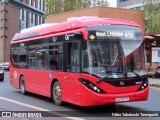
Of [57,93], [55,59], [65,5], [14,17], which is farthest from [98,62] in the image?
[14,17]

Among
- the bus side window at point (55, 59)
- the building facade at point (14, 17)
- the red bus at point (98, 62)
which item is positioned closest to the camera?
the red bus at point (98, 62)

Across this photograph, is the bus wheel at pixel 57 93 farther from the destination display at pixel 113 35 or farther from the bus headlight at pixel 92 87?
the destination display at pixel 113 35

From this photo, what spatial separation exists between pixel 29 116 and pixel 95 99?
1899 mm

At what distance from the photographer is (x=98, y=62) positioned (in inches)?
416

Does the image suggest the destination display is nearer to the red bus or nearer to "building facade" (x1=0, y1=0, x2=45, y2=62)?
the red bus

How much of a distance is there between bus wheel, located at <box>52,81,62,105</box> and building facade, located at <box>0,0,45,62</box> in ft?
195

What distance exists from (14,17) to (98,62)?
74271 millimetres

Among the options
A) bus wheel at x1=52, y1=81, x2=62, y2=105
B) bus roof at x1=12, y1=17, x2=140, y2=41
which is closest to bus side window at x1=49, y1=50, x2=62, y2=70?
bus wheel at x1=52, y1=81, x2=62, y2=105

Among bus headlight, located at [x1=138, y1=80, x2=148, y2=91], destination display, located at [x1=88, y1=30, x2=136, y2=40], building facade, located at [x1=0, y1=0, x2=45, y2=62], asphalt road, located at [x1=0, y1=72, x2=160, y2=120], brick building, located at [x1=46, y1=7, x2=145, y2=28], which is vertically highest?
building facade, located at [x1=0, y1=0, x2=45, y2=62]

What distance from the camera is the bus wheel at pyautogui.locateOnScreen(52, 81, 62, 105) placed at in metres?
12.4

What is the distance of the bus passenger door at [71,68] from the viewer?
11070 mm

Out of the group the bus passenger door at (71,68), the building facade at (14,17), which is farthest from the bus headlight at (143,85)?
the building facade at (14,17)

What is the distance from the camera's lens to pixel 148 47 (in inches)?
1318

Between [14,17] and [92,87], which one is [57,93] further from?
[14,17]
